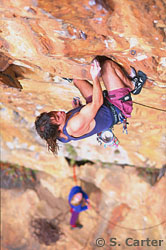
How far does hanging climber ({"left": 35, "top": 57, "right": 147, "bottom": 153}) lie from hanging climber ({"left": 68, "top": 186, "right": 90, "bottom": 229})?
2.37m

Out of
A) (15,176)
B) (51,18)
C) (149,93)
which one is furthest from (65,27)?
(15,176)

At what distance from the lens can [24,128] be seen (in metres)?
3.32

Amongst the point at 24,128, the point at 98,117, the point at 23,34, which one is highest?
the point at 23,34

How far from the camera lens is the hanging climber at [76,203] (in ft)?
12.6

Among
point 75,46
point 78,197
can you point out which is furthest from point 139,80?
point 78,197

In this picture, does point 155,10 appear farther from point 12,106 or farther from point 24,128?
point 24,128

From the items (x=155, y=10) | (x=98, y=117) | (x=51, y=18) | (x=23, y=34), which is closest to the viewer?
(x=155, y=10)

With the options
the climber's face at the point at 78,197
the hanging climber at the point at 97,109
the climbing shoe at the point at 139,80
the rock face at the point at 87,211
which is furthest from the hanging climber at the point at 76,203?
the climbing shoe at the point at 139,80

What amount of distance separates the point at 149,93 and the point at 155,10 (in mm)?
743

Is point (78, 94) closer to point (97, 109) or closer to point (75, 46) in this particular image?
point (97, 109)

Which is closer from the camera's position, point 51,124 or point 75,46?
point 75,46

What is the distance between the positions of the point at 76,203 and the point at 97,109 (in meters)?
2.71

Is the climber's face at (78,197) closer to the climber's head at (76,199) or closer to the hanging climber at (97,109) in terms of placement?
the climber's head at (76,199)

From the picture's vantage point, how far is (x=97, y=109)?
60.6 inches
